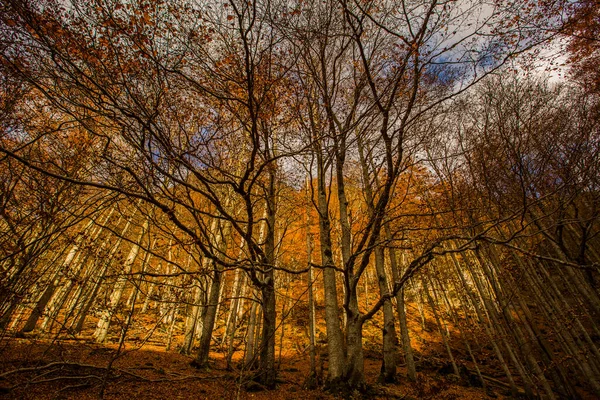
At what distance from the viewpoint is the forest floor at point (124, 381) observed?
10.6ft

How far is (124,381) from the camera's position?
4.56m

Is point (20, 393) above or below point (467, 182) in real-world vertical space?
below

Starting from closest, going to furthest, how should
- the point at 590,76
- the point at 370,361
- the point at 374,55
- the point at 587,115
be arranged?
the point at 374,55, the point at 587,115, the point at 590,76, the point at 370,361

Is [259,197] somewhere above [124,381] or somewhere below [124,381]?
above

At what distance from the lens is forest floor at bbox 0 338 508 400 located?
10.6 ft

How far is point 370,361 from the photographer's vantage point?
1260 cm

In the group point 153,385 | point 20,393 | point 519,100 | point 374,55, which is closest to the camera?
point 20,393

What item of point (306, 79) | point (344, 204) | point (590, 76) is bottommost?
point (344, 204)

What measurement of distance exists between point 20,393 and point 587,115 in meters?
13.2

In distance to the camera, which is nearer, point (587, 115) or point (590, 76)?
point (587, 115)

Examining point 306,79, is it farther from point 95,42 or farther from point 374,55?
point 95,42

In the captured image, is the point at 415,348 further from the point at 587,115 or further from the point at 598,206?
the point at 587,115

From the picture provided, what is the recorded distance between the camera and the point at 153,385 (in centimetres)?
516

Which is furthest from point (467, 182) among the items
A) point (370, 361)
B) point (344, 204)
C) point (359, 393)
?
point (370, 361)
